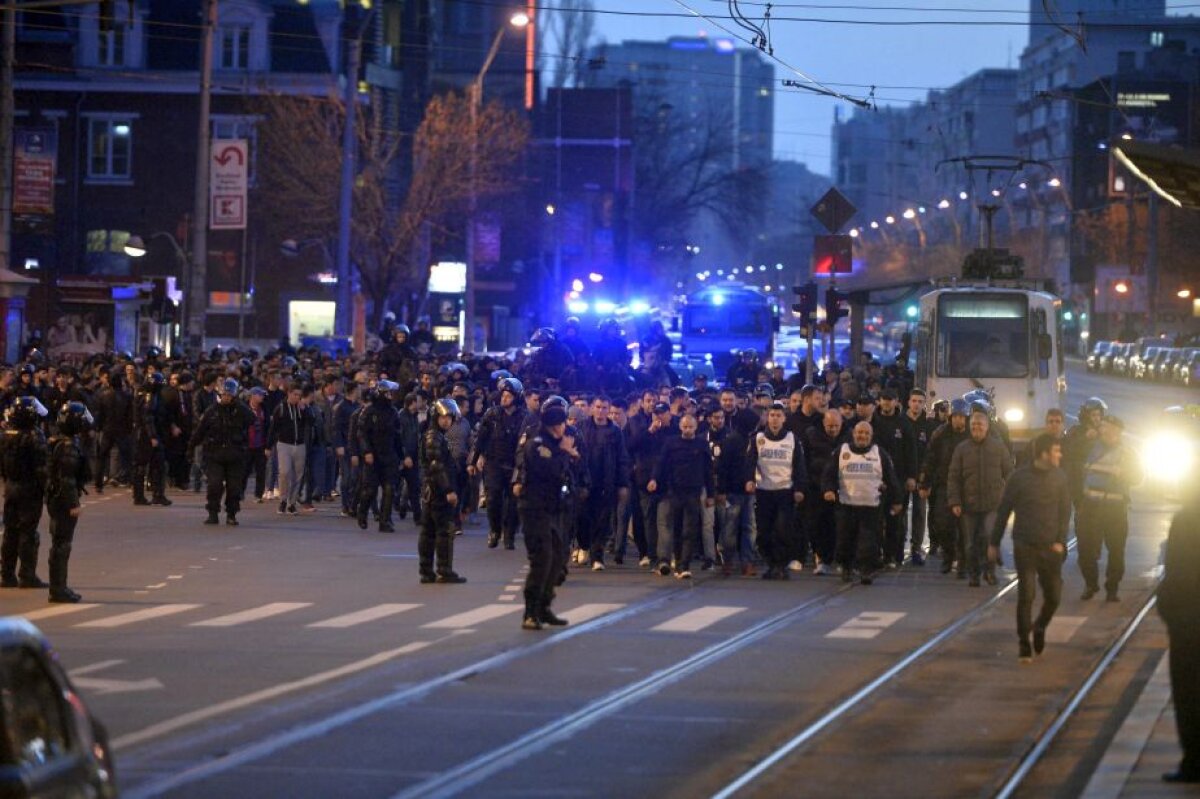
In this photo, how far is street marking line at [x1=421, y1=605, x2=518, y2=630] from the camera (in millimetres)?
17328

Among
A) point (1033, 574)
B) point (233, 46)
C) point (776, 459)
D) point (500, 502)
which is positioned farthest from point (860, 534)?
point (233, 46)

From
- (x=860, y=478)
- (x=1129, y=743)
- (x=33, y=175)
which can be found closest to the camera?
(x=1129, y=743)

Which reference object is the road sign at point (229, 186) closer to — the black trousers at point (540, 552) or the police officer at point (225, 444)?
the police officer at point (225, 444)

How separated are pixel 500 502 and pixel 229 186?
15183 mm

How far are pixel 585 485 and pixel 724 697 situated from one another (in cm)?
690

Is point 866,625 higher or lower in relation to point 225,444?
lower

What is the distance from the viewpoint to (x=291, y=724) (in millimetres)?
12398

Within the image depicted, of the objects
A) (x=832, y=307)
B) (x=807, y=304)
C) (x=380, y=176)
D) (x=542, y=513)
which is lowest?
(x=542, y=513)

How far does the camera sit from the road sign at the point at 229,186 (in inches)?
1480

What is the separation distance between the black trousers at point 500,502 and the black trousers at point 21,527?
598 centimetres

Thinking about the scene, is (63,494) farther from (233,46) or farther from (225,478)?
(233,46)

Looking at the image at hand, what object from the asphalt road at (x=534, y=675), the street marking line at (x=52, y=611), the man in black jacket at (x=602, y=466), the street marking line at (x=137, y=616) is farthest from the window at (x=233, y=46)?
the street marking line at (x=137, y=616)

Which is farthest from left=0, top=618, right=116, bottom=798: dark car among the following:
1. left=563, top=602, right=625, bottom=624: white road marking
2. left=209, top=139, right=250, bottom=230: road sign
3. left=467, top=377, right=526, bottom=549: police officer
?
left=209, top=139, right=250, bottom=230: road sign

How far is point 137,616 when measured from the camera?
17.8 metres
